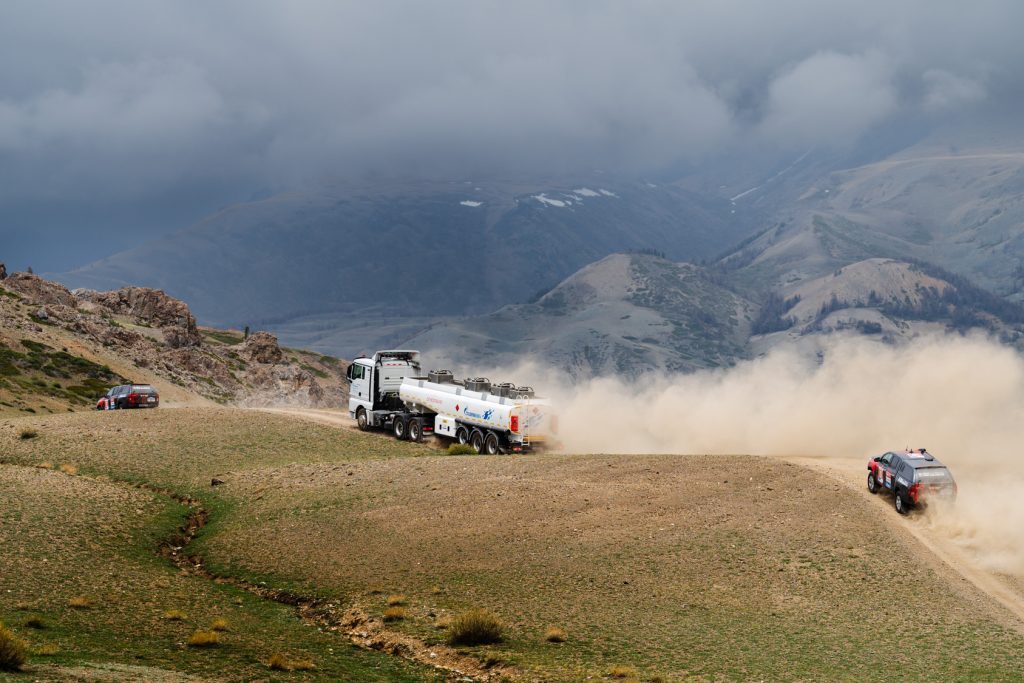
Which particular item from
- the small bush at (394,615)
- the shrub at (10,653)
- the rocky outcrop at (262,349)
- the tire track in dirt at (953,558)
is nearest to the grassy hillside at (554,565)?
the small bush at (394,615)

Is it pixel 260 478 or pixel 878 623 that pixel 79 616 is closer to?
pixel 260 478

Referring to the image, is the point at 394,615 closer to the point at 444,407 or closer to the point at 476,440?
the point at 476,440

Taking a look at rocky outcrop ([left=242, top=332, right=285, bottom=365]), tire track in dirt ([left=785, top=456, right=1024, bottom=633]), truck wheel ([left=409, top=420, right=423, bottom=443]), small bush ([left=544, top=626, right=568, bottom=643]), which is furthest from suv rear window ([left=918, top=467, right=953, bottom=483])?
rocky outcrop ([left=242, top=332, right=285, bottom=365])

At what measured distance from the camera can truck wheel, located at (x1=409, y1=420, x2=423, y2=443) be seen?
57.0 metres

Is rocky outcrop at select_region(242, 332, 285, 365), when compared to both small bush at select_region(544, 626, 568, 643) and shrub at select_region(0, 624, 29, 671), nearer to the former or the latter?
small bush at select_region(544, 626, 568, 643)

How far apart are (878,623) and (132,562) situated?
76.9 feet

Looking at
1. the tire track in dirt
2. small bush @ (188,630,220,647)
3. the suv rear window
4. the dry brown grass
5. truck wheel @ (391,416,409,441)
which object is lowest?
the dry brown grass

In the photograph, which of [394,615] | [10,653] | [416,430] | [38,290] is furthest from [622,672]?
[38,290]

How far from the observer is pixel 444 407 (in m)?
55.9

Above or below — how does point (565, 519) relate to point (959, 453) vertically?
below

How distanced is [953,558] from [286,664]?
883 inches

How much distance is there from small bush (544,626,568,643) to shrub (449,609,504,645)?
4.34 feet

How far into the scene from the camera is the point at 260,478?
144 feet

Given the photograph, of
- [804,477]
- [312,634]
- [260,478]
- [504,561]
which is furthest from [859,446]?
[312,634]
